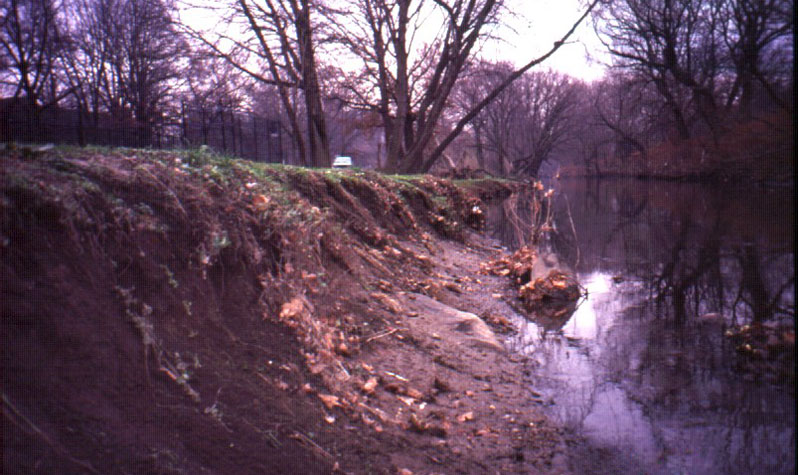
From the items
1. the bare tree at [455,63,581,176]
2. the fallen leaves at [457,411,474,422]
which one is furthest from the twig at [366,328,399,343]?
the bare tree at [455,63,581,176]

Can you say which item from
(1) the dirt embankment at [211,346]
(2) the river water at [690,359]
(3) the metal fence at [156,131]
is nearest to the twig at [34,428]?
(1) the dirt embankment at [211,346]

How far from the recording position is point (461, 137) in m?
47.0

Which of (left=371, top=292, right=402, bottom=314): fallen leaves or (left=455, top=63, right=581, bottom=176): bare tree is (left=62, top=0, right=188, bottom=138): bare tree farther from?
(left=455, top=63, right=581, bottom=176): bare tree

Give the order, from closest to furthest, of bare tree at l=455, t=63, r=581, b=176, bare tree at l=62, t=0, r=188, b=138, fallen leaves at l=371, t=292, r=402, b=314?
fallen leaves at l=371, t=292, r=402, b=314 → bare tree at l=62, t=0, r=188, b=138 → bare tree at l=455, t=63, r=581, b=176

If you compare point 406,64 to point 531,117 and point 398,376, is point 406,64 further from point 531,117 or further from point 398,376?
point 531,117

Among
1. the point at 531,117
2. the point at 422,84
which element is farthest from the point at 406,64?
the point at 531,117

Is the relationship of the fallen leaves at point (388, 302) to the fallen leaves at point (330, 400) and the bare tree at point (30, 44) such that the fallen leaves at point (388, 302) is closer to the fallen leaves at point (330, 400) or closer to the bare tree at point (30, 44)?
the fallen leaves at point (330, 400)

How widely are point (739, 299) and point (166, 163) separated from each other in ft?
11.9

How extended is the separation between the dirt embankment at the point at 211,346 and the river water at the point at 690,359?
1.33 feet

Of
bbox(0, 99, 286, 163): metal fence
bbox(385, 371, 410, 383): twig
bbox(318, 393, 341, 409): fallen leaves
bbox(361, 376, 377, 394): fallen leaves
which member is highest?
bbox(0, 99, 286, 163): metal fence

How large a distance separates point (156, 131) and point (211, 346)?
18406mm

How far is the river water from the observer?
2.34 m

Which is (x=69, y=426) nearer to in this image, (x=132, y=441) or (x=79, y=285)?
(x=132, y=441)

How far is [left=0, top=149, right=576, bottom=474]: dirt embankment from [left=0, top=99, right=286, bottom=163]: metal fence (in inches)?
381
